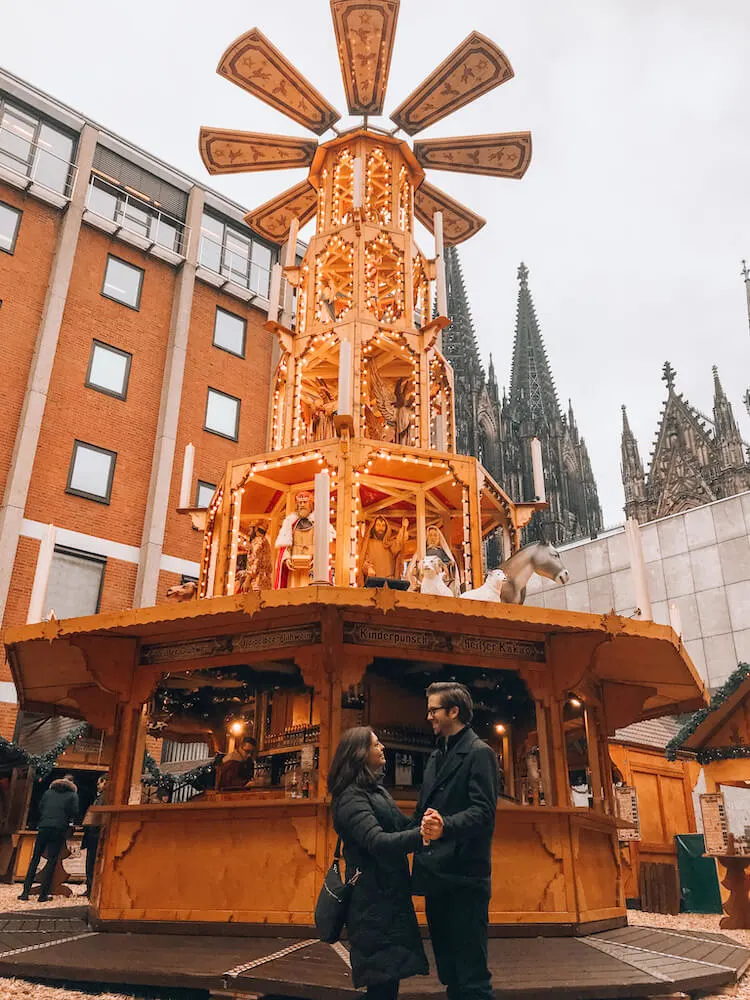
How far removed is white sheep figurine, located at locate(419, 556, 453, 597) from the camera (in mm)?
9062

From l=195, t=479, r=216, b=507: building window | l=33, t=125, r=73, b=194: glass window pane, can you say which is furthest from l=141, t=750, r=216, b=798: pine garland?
l=33, t=125, r=73, b=194: glass window pane

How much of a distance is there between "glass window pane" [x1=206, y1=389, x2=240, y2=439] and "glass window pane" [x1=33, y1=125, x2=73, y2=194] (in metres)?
7.83

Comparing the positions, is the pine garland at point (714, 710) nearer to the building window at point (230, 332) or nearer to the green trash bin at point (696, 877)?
the green trash bin at point (696, 877)

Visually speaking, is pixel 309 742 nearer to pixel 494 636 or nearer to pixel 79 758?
pixel 494 636

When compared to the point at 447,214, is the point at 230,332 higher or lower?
higher

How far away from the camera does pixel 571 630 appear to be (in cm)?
871

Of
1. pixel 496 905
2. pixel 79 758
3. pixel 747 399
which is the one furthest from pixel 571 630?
pixel 747 399

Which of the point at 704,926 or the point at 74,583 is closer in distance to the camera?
the point at 704,926

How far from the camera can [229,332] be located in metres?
27.5

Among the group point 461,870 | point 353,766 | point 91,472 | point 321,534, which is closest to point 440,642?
point 321,534

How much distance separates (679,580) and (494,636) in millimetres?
22198

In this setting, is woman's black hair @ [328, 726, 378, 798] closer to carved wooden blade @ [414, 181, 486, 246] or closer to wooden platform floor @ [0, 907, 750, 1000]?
wooden platform floor @ [0, 907, 750, 1000]

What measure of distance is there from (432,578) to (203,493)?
16.8m

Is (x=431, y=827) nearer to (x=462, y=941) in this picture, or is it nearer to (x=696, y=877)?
(x=462, y=941)
